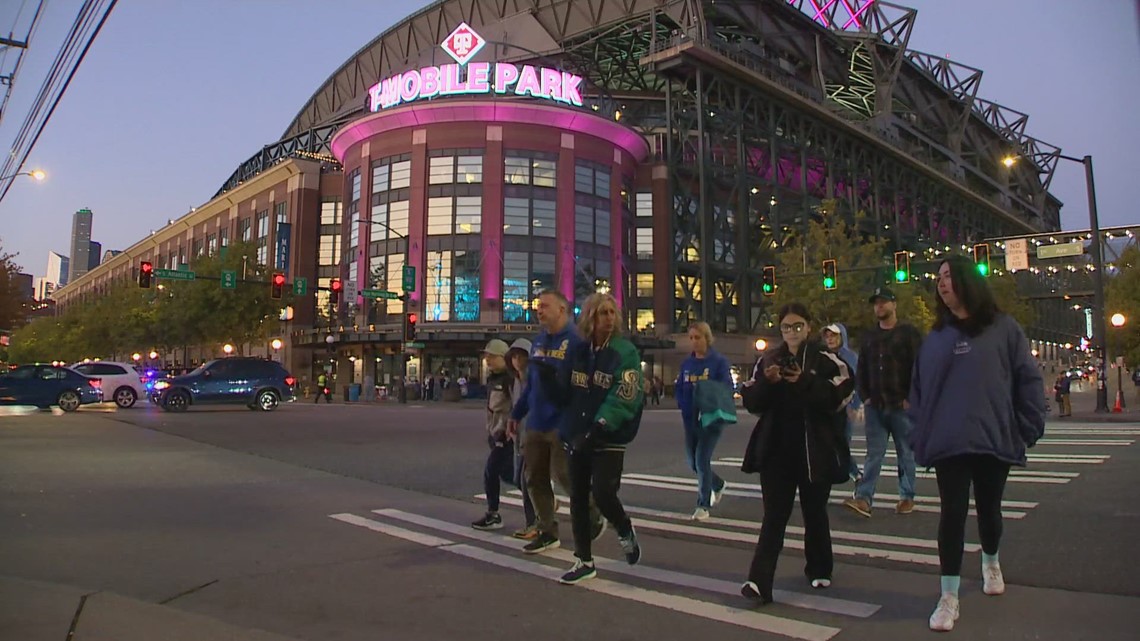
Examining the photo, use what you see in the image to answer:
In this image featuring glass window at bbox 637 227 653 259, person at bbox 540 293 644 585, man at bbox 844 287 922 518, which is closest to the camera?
person at bbox 540 293 644 585

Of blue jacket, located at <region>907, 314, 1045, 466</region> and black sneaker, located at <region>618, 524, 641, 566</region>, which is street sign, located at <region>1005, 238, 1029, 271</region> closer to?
blue jacket, located at <region>907, 314, 1045, 466</region>

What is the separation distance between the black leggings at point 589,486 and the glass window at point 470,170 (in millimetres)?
44732

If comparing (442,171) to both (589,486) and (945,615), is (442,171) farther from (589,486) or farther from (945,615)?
(945,615)

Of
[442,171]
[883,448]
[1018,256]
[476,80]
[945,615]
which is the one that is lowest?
[945,615]

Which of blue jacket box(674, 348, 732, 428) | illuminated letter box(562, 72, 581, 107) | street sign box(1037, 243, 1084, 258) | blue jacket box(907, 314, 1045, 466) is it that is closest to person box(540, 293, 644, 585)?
blue jacket box(907, 314, 1045, 466)

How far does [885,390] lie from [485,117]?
145ft

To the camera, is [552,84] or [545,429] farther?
[552,84]

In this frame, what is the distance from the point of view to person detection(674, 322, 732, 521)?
750 cm

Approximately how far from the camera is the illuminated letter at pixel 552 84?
48.5m

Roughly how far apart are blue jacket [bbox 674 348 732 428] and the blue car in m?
24.5

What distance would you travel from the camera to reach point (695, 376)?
25.9 ft

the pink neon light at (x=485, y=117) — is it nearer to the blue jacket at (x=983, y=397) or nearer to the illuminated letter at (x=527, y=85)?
the illuminated letter at (x=527, y=85)

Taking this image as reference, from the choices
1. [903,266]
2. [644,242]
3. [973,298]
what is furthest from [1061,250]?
[973,298]

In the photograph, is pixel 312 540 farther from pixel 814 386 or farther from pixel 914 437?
pixel 914 437
